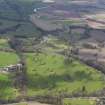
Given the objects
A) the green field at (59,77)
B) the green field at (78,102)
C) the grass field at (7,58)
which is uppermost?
the grass field at (7,58)

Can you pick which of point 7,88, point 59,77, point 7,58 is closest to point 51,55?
point 7,58

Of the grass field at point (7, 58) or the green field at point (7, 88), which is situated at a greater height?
the grass field at point (7, 58)

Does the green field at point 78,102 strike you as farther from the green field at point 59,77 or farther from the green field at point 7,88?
the green field at point 7,88

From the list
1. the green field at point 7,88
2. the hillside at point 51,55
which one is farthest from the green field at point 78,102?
the green field at point 7,88

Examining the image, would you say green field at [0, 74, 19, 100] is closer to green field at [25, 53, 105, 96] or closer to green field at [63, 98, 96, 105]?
green field at [25, 53, 105, 96]

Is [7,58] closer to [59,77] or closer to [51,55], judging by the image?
[51,55]

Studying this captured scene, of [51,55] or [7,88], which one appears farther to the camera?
[51,55]
